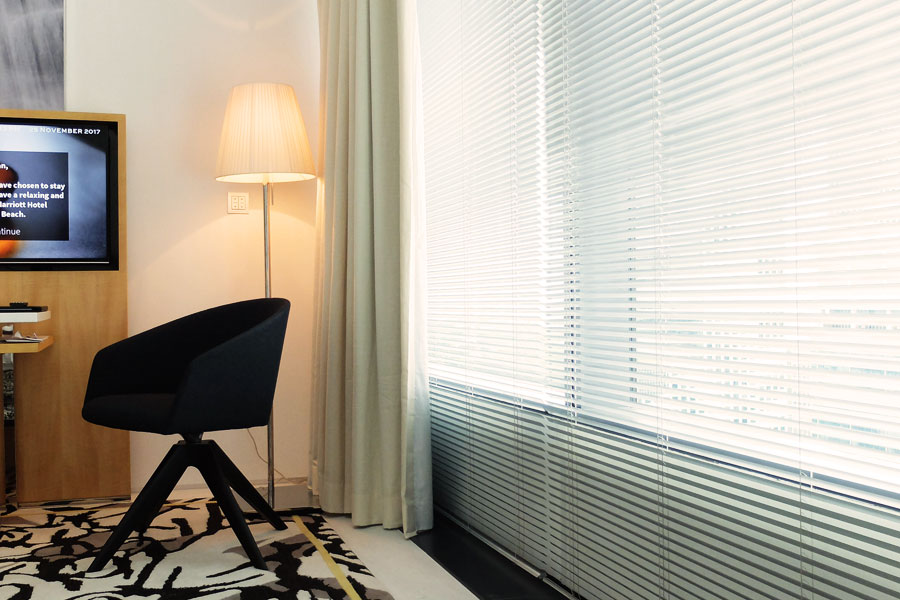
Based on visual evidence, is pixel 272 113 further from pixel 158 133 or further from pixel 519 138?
pixel 519 138

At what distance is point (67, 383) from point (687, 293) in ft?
8.74

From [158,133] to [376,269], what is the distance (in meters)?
1.37

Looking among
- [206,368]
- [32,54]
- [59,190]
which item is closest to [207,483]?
[206,368]

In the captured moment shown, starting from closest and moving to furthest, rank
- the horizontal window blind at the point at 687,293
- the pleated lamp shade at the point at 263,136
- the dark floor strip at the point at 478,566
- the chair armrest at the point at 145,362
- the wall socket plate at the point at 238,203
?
the horizontal window blind at the point at 687,293
the dark floor strip at the point at 478,566
the chair armrest at the point at 145,362
the pleated lamp shade at the point at 263,136
the wall socket plate at the point at 238,203

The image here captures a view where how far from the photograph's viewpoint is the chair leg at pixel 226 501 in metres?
2.32

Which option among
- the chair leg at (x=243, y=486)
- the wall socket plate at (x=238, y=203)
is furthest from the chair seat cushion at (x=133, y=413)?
the wall socket plate at (x=238, y=203)

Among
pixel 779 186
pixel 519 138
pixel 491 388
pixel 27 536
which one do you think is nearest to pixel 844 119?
pixel 779 186

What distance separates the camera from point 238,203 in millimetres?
3416

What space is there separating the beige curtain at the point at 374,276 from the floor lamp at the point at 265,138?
0.44ft

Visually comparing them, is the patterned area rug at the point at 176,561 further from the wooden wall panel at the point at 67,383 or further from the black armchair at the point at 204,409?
the wooden wall panel at the point at 67,383

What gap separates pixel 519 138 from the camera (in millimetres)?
2176

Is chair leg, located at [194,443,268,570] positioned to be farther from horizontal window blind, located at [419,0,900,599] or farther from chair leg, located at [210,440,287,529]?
horizontal window blind, located at [419,0,900,599]

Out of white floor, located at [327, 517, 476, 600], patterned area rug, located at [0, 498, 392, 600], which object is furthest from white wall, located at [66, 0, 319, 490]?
white floor, located at [327, 517, 476, 600]

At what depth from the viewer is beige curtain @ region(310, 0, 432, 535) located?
2572 mm
